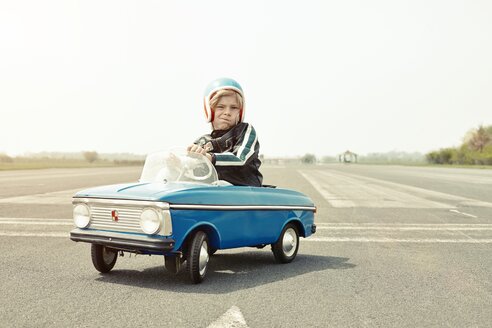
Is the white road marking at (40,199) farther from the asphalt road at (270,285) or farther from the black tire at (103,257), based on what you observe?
the black tire at (103,257)

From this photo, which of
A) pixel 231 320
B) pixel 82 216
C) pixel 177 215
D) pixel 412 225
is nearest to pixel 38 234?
pixel 82 216

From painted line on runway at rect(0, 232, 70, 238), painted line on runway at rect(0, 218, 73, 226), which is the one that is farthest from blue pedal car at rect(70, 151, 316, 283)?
painted line on runway at rect(0, 218, 73, 226)

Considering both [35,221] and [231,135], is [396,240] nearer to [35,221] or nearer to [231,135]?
[231,135]

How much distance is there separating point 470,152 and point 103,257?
3614 inches

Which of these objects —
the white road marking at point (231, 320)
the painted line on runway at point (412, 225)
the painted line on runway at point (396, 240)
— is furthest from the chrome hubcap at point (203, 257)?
the painted line on runway at point (412, 225)

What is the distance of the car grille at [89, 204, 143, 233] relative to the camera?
5.57 meters

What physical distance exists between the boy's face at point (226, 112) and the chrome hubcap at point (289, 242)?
5.28ft

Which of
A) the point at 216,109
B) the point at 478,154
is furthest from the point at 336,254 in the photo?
the point at 478,154

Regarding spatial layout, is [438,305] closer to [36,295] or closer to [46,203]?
[36,295]

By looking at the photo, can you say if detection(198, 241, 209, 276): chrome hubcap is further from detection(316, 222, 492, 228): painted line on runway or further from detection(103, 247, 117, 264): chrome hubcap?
detection(316, 222, 492, 228): painted line on runway

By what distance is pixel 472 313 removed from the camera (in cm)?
502

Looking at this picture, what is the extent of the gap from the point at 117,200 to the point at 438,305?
3241 mm

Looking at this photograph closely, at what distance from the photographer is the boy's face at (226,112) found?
7.07m

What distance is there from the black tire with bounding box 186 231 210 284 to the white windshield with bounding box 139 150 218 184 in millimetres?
778
